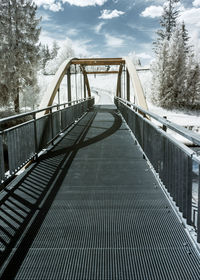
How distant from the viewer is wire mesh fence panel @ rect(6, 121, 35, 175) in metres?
4.32

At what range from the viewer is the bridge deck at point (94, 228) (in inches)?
86.7

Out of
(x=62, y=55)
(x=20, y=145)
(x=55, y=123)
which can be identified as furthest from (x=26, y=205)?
(x=62, y=55)

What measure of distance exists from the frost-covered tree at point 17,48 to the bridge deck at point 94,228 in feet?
65.0

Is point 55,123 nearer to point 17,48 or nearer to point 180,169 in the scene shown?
point 180,169

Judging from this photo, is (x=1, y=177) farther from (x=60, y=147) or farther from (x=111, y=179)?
(x=60, y=147)

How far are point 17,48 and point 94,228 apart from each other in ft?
76.9

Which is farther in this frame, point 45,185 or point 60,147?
point 60,147

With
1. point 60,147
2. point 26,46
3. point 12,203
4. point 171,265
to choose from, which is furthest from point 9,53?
point 171,265

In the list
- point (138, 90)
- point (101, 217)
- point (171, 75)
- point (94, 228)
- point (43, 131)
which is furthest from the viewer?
point (171, 75)

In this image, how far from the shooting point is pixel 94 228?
2.85m

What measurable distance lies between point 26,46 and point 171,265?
24950mm

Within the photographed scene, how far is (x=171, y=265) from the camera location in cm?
223

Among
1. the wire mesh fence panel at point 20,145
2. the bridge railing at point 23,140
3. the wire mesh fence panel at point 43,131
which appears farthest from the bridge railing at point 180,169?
the wire mesh fence panel at point 43,131

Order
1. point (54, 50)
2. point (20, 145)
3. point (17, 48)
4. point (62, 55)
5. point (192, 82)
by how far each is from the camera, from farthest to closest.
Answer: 1. point (54, 50)
2. point (62, 55)
3. point (192, 82)
4. point (17, 48)
5. point (20, 145)
